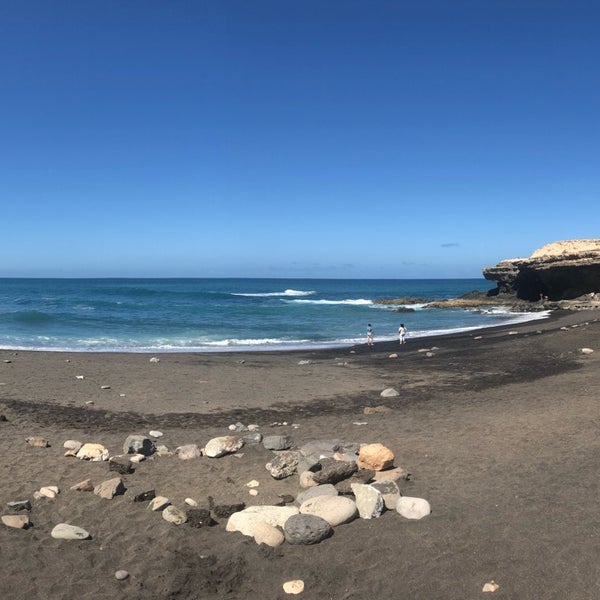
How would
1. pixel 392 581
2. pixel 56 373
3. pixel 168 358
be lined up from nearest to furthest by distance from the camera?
pixel 392 581 → pixel 56 373 → pixel 168 358

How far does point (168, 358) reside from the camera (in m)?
20.2

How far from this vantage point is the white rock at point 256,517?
18.2ft

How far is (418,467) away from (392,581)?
2707 millimetres

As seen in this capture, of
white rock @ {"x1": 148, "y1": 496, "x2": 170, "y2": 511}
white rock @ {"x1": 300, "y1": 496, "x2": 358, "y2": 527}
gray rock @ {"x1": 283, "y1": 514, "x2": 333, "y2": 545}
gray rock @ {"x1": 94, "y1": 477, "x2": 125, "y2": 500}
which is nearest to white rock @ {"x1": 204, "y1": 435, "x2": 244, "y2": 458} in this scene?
gray rock @ {"x1": 94, "y1": 477, "x2": 125, "y2": 500}

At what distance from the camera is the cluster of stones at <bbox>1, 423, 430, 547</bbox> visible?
5.45 meters

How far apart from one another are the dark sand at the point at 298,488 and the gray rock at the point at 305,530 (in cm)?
14

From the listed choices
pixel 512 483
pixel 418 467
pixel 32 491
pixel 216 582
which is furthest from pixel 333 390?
pixel 216 582

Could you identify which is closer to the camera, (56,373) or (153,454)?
(153,454)

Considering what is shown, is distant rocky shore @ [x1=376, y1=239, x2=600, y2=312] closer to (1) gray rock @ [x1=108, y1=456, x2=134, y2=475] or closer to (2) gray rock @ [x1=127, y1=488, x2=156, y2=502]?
(1) gray rock @ [x1=108, y1=456, x2=134, y2=475]

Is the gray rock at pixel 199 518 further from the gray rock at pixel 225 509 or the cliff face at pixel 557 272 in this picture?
the cliff face at pixel 557 272

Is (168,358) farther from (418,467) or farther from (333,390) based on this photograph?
(418,467)

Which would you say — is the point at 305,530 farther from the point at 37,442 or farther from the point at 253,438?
the point at 37,442

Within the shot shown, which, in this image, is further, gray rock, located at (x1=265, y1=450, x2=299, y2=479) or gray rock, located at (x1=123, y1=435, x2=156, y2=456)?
gray rock, located at (x1=123, y1=435, x2=156, y2=456)

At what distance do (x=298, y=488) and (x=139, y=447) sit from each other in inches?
104
